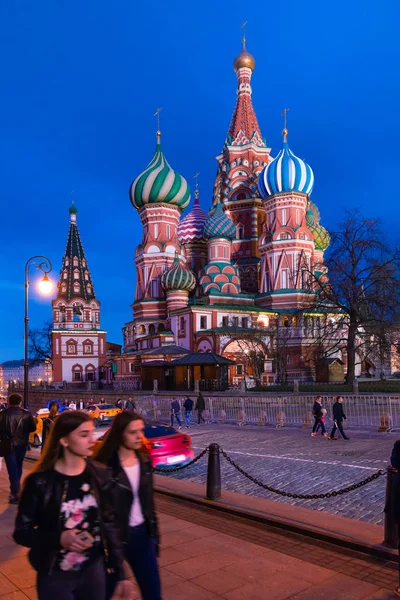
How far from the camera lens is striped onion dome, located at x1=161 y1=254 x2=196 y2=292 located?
52.2 metres

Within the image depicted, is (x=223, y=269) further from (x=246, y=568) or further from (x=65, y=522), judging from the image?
(x=65, y=522)

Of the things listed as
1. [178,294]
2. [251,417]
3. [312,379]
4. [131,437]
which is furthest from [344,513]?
[178,294]

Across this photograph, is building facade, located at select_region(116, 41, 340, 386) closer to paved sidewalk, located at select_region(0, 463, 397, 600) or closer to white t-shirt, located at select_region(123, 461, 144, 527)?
paved sidewalk, located at select_region(0, 463, 397, 600)

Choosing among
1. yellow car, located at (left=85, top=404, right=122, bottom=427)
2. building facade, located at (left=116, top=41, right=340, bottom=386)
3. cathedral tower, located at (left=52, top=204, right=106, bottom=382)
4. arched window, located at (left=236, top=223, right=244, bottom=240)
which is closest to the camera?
yellow car, located at (left=85, top=404, right=122, bottom=427)

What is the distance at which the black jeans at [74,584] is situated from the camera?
9.84 ft

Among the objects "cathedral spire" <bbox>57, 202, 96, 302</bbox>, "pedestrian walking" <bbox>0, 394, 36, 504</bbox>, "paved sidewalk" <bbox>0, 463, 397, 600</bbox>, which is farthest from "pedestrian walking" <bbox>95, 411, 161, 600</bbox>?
"cathedral spire" <bbox>57, 202, 96, 302</bbox>

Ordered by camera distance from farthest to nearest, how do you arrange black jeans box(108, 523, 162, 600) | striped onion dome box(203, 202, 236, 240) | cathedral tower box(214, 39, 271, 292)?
1. cathedral tower box(214, 39, 271, 292)
2. striped onion dome box(203, 202, 236, 240)
3. black jeans box(108, 523, 162, 600)

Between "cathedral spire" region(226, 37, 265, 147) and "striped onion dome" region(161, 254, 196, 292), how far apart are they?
20.0 m

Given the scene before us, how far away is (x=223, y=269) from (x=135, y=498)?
5075 cm

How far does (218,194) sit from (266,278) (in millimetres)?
14634

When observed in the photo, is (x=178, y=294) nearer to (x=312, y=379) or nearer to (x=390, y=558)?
(x=312, y=379)

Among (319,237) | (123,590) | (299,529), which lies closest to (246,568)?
(299,529)

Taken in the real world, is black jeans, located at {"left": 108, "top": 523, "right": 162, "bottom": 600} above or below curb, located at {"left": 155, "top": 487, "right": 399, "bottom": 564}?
above

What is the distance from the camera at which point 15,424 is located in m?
8.50
